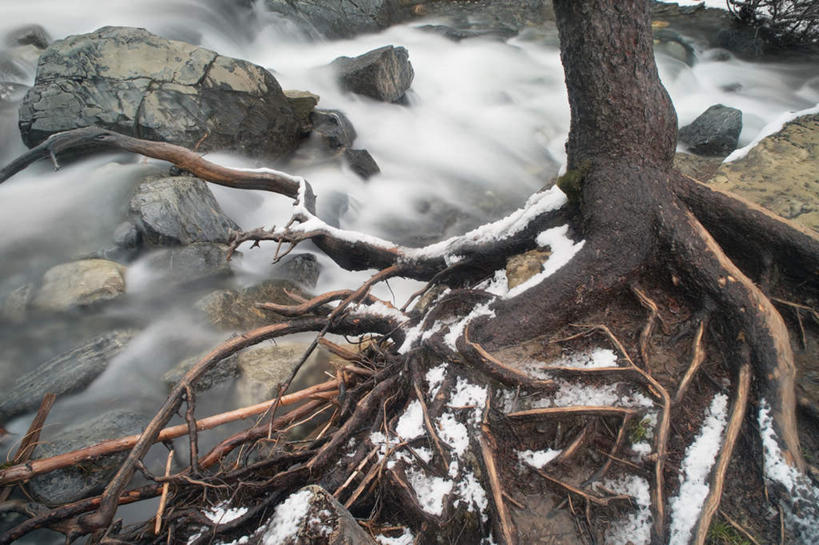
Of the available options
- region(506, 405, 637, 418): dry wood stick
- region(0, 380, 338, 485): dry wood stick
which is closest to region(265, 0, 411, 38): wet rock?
region(0, 380, 338, 485): dry wood stick

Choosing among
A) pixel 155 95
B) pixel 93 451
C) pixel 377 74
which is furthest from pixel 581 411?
pixel 377 74

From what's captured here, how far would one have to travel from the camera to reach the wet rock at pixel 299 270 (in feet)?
15.8

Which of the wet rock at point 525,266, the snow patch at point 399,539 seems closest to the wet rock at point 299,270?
the wet rock at point 525,266

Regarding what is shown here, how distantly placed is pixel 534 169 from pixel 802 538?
5.54 metres

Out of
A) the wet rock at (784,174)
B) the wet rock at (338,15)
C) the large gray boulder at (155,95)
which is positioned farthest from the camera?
the wet rock at (338,15)

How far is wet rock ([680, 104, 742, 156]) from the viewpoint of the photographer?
5.77 m

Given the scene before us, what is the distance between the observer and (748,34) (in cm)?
852

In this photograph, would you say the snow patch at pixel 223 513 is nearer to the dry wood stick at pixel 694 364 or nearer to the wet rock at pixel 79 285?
the dry wood stick at pixel 694 364

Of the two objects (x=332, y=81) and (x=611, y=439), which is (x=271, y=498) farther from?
(x=332, y=81)

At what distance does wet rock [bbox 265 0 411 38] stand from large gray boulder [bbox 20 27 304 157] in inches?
148

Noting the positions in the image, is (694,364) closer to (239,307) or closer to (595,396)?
(595,396)

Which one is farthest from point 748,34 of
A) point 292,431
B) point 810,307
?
point 292,431

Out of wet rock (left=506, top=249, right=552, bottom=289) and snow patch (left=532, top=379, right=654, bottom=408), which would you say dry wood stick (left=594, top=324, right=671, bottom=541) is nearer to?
snow patch (left=532, top=379, right=654, bottom=408)

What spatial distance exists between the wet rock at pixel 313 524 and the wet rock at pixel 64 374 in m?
2.82
